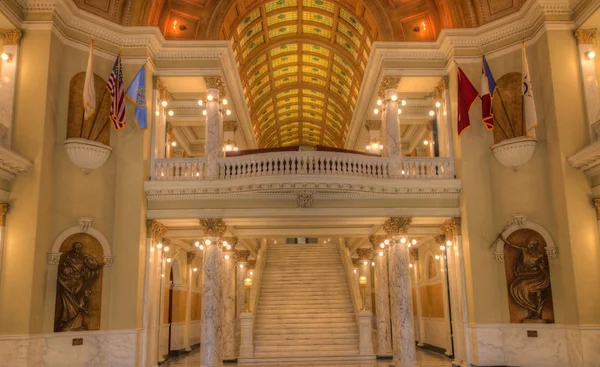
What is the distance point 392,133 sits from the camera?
694 inches

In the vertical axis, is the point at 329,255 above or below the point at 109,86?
below

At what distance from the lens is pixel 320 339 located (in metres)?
21.3

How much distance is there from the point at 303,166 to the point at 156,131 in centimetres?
526

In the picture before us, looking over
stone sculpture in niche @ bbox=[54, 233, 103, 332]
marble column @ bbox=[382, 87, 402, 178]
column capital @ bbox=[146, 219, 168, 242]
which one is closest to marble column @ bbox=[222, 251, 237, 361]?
column capital @ bbox=[146, 219, 168, 242]

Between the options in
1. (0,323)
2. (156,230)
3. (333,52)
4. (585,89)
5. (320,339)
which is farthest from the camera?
(333,52)

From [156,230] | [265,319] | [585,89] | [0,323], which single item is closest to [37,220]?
[0,323]

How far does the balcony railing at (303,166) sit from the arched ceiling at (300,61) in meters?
5.73

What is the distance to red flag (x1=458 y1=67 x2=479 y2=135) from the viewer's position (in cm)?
1630

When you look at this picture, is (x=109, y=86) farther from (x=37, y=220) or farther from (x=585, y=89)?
(x=585, y=89)

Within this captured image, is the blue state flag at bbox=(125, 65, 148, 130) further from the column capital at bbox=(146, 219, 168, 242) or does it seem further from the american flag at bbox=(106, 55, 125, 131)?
the column capital at bbox=(146, 219, 168, 242)

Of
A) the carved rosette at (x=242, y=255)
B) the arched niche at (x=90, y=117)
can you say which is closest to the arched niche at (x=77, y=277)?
the arched niche at (x=90, y=117)

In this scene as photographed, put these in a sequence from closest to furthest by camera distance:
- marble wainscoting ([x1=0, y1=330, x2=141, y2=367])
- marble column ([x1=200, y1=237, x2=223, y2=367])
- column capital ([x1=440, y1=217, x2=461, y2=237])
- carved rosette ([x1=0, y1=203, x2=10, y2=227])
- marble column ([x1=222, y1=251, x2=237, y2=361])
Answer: marble wainscoting ([x1=0, y1=330, x2=141, y2=367]) < carved rosette ([x1=0, y1=203, x2=10, y2=227]) < marble column ([x1=200, y1=237, x2=223, y2=367]) < column capital ([x1=440, y1=217, x2=461, y2=237]) < marble column ([x1=222, y1=251, x2=237, y2=361])

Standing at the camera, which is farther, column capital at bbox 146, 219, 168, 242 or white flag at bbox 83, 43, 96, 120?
column capital at bbox 146, 219, 168, 242

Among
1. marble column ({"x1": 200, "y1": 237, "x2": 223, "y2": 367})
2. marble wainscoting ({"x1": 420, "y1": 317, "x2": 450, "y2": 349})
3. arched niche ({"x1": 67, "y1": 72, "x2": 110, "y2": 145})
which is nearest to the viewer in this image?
arched niche ({"x1": 67, "y1": 72, "x2": 110, "y2": 145})
